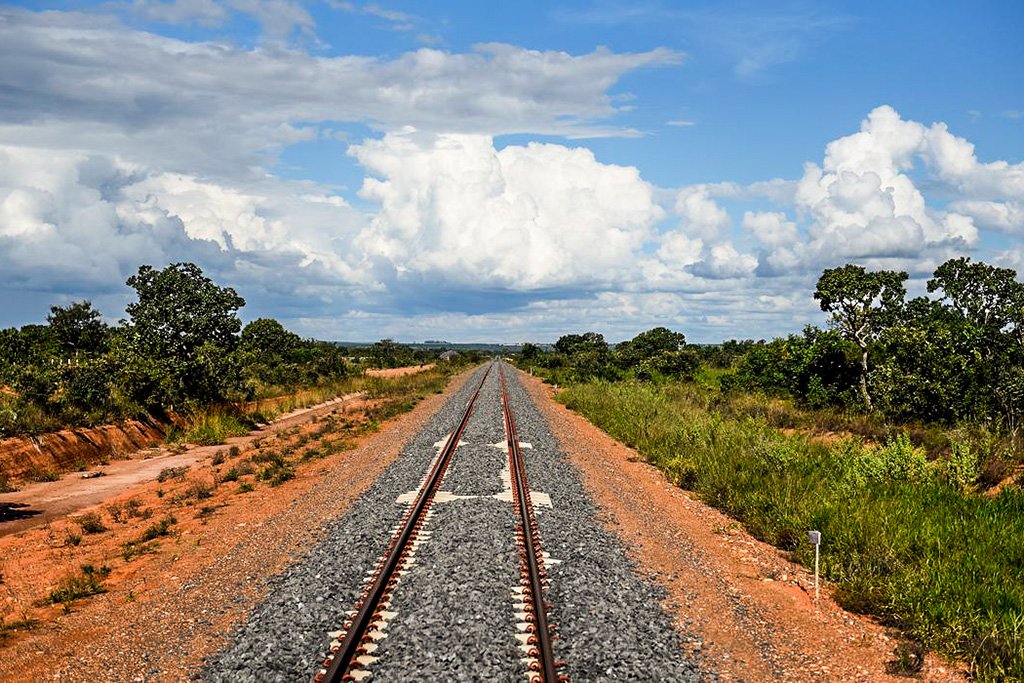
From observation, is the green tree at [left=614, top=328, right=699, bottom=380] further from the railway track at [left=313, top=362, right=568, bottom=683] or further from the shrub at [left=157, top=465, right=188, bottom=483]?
the railway track at [left=313, top=362, right=568, bottom=683]

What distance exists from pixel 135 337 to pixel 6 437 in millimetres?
9136

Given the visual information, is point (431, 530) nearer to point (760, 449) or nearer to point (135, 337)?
point (760, 449)

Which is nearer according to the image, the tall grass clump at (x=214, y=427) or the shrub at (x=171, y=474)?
the shrub at (x=171, y=474)

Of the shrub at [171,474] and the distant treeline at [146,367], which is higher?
the distant treeline at [146,367]

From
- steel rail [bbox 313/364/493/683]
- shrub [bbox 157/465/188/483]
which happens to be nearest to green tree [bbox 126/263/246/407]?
shrub [bbox 157/465/188/483]

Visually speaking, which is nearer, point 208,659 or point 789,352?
point 208,659

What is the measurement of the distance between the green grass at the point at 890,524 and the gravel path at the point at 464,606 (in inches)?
110

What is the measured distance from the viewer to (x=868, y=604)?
819 centimetres

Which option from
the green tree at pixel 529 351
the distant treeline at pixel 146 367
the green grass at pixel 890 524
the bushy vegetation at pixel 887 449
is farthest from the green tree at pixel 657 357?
the green grass at pixel 890 524

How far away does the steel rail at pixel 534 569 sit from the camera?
627 centimetres

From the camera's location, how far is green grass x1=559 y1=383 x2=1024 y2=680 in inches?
285

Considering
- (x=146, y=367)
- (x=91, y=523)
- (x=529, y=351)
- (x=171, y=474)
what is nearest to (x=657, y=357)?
(x=146, y=367)

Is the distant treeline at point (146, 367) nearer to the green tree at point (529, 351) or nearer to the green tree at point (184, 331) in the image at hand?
the green tree at point (184, 331)

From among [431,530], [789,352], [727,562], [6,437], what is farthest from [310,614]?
[789,352]
